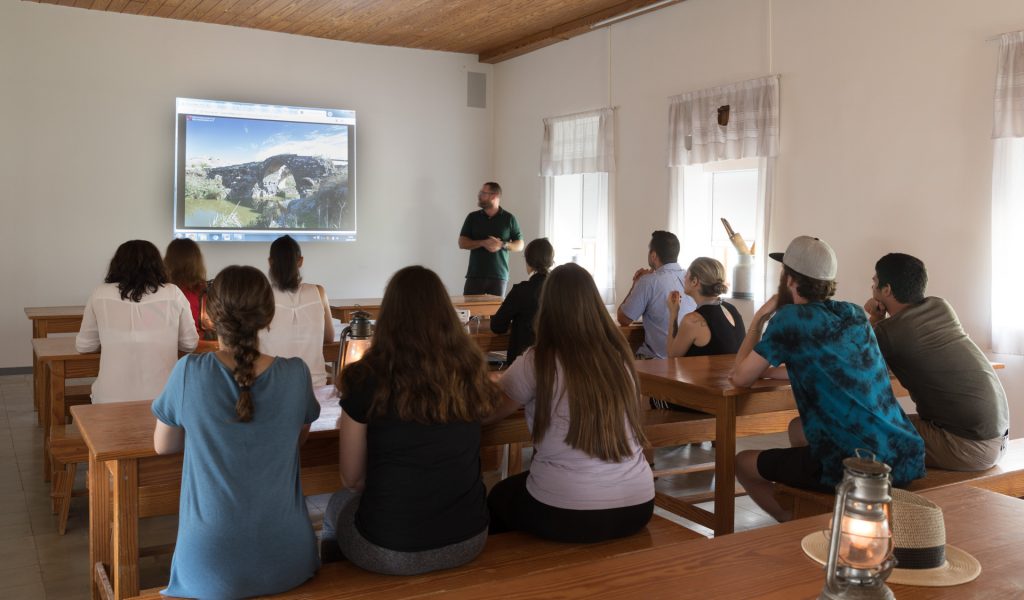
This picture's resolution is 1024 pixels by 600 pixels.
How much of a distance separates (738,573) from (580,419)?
974mm

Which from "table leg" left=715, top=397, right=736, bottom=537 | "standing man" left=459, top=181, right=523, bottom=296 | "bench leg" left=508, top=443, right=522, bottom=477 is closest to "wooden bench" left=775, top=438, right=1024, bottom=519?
"table leg" left=715, top=397, right=736, bottom=537

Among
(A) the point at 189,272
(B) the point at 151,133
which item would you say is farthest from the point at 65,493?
(B) the point at 151,133

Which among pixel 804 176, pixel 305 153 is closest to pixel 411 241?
pixel 305 153

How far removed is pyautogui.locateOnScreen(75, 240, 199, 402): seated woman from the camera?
351 cm

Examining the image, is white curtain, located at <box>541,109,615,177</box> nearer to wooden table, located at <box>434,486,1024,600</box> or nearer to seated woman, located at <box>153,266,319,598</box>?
seated woman, located at <box>153,266,319,598</box>

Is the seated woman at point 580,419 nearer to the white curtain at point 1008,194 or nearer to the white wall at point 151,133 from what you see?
the white curtain at point 1008,194

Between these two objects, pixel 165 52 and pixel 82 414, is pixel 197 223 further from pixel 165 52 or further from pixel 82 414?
pixel 82 414

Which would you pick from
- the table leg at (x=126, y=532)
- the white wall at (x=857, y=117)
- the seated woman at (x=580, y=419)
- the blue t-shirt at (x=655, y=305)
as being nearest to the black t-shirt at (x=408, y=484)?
the seated woman at (x=580, y=419)

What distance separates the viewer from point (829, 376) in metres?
2.68

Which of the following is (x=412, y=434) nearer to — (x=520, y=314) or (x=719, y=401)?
(x=719, y=401)

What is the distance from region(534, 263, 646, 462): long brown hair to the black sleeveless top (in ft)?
5.15

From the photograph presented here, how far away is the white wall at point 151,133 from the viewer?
7.36 m

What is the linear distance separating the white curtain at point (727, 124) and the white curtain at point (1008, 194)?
61.7 inches

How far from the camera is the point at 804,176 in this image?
5867mm
